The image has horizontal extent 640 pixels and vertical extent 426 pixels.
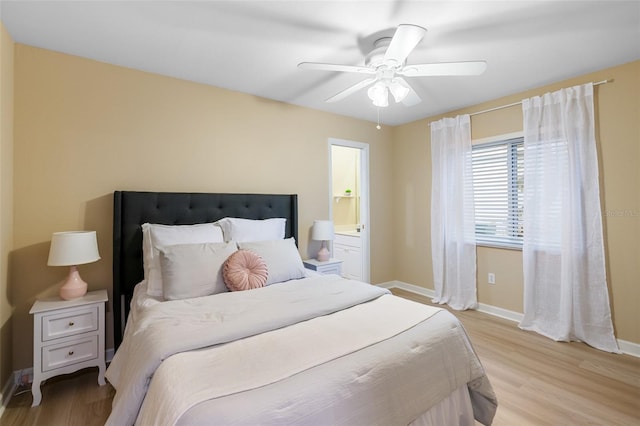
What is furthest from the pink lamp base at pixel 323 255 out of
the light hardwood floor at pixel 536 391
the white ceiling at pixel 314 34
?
the white ceiling at pixel 314 34

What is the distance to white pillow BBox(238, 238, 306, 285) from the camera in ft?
7.87

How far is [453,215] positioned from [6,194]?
166 inches

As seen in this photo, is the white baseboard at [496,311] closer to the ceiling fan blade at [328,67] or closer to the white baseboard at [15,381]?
the ceiling fan blade at [328,67]

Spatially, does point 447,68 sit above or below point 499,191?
above

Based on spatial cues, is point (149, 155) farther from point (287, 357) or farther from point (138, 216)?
point (287, 357)

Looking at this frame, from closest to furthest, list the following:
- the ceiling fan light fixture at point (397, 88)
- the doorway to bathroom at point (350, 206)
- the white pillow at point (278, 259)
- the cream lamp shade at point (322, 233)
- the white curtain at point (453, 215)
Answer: the ceiling fan light fixture at point (397, 88)
the white pillow at point (278, 259)
the cream lamp shade at point (322, 233)
the white curtain at point (453, 215)
the doorway to bathroom at point (350, 206)

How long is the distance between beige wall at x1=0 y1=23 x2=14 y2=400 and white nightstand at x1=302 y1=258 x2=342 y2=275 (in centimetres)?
244

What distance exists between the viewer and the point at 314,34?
6.82 feet

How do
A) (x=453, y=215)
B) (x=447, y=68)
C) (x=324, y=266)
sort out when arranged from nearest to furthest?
1. (x=447, y=68)
2. (x=324, y=266)
3. (x=453, y=215)

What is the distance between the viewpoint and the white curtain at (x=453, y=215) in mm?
3648

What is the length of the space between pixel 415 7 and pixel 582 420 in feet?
8.90

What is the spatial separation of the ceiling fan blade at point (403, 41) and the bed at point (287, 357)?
154 centimetres

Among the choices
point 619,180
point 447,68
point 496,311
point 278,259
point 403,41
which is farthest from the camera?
point 496,311

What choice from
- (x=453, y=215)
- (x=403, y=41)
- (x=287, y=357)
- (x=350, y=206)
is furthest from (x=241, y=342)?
(x=350, y=206)
